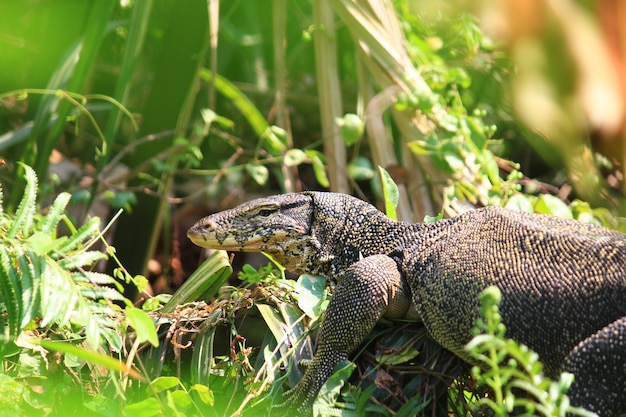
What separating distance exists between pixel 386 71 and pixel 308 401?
93.5 inches

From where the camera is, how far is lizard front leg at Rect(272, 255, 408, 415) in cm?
292

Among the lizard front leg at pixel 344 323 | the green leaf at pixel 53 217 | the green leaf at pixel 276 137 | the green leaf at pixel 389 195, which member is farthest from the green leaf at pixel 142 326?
the green leaf at pixel 276 137

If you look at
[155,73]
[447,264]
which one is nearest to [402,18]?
[155,73]

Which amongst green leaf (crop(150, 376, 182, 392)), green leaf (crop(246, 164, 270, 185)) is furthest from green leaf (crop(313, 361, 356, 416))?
green leaf (crop(246, 164, 270, 185))

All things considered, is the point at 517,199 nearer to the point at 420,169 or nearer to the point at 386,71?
the point at 420,169

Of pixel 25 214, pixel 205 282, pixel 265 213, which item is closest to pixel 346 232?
pixel 265 213

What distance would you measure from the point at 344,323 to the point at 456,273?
44 centimetres

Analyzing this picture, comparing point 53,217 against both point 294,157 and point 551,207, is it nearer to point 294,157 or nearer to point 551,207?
point 294,157

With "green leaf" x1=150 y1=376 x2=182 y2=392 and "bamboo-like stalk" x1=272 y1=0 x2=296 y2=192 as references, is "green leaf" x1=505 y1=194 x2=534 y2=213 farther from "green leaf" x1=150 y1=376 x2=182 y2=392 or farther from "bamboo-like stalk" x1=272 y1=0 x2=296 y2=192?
"green leaf" x1=150 y1=376 x2=182 y2=392

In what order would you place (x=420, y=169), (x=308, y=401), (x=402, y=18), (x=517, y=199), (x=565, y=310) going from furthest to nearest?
1. (x=402, y=18)
2. (x=420, y=169)
3. (x=517, y=199)
4. (x=308, y=401)
5. (x=565, y=310)

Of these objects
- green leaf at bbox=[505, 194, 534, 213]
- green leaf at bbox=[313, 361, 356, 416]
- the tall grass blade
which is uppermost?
the tall grass blade

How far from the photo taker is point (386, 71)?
473 centimetres

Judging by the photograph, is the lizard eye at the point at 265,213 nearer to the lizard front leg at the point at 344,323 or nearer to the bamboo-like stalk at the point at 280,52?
the lizard front leg at the point at 344,323

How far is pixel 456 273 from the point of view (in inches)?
116
